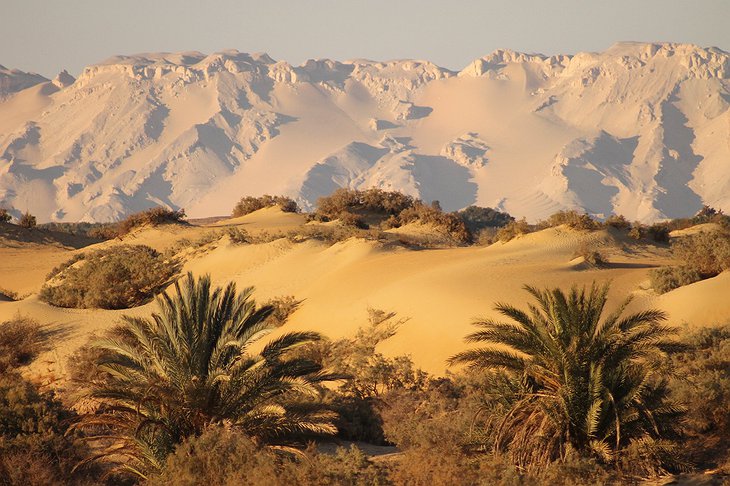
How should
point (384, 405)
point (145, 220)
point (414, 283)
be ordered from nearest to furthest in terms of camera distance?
point (384, 405)
point (414, 283)
point (145, 220)

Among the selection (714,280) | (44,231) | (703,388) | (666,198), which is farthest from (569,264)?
(666,198)

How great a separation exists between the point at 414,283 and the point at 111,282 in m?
11.0

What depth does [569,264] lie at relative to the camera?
27797 millimetres

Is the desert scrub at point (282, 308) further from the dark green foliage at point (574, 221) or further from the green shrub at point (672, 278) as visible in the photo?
the dark green foliage at point (574, 221)

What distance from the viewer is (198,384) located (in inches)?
588

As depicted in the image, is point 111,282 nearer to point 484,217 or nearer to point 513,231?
point 513,231

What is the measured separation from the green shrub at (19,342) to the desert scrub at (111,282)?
3859 mm

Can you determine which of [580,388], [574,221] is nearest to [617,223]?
[574,221]

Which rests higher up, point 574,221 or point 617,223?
point 617,223

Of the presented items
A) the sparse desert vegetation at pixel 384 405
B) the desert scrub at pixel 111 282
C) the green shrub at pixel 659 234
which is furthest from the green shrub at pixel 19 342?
the green shrub at pixel 659 234

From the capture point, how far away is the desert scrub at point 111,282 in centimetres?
Answer: 3111

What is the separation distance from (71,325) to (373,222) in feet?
72.3

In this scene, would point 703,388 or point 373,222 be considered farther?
point 373,222

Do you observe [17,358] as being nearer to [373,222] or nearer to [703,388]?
[703,388]
